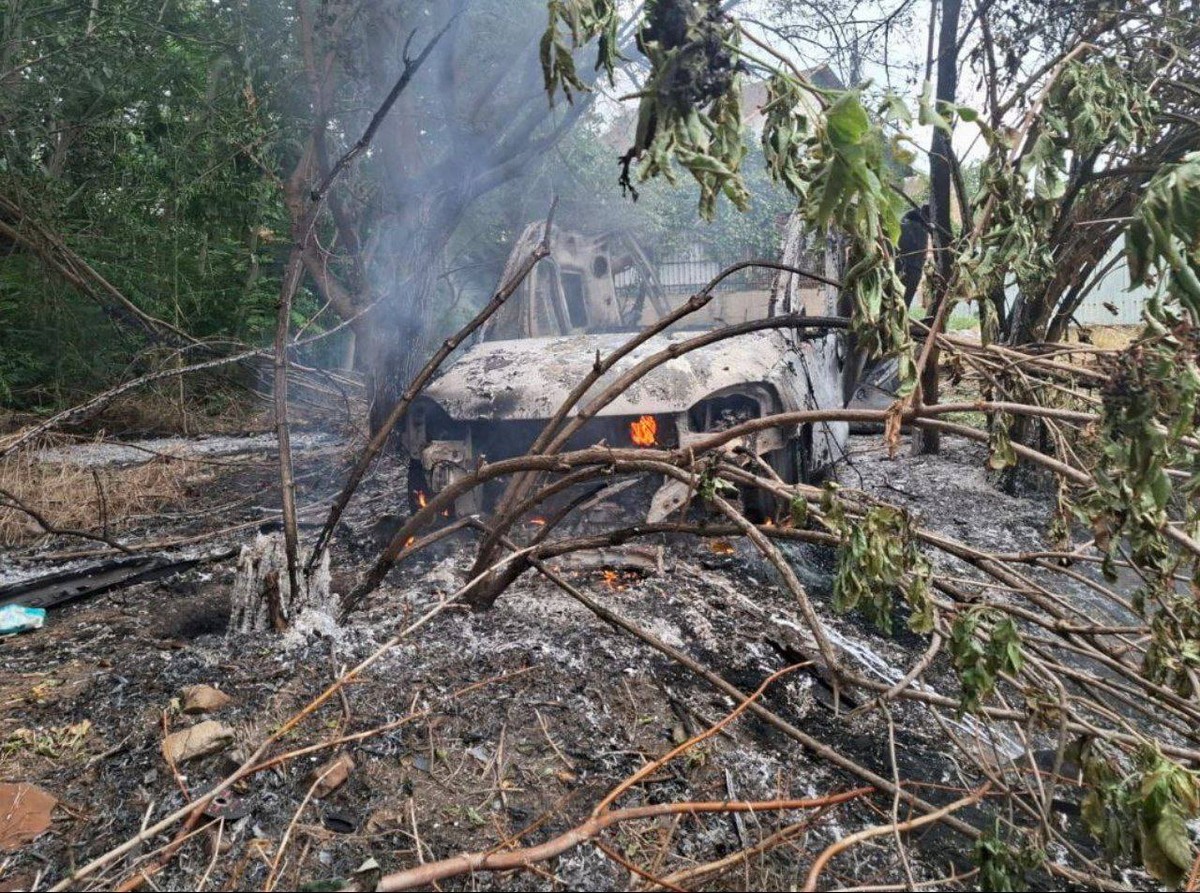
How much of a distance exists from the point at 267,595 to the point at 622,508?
2.09m

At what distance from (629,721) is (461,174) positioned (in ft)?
18.0

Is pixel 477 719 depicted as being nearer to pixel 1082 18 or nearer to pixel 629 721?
pixel 629 721

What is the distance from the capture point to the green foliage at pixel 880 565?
77.0 inches

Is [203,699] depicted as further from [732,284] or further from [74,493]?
[732,284]

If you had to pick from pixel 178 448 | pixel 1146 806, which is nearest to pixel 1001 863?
→ pixel 1146 806

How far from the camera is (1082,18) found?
5.31 m

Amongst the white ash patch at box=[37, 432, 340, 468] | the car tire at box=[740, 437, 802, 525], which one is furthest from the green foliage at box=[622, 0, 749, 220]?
the white ash patch at box=[37, 432, 340, 468]

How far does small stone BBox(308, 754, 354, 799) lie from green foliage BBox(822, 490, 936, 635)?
63.2 inches

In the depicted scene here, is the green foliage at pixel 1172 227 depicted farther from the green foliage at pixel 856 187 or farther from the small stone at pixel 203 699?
the small stone at pixel 203 699

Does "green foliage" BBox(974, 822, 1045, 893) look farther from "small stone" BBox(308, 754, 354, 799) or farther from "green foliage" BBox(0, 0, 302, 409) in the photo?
"green foliage" BBox(0, 0, 302, 409)

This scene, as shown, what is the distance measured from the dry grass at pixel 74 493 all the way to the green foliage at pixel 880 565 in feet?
15.2

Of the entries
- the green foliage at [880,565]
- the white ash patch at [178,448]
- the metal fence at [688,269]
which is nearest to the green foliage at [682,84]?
the green foliage at [880,565]

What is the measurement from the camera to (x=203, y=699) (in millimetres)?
2721

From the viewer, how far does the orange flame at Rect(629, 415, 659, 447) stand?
445cm
